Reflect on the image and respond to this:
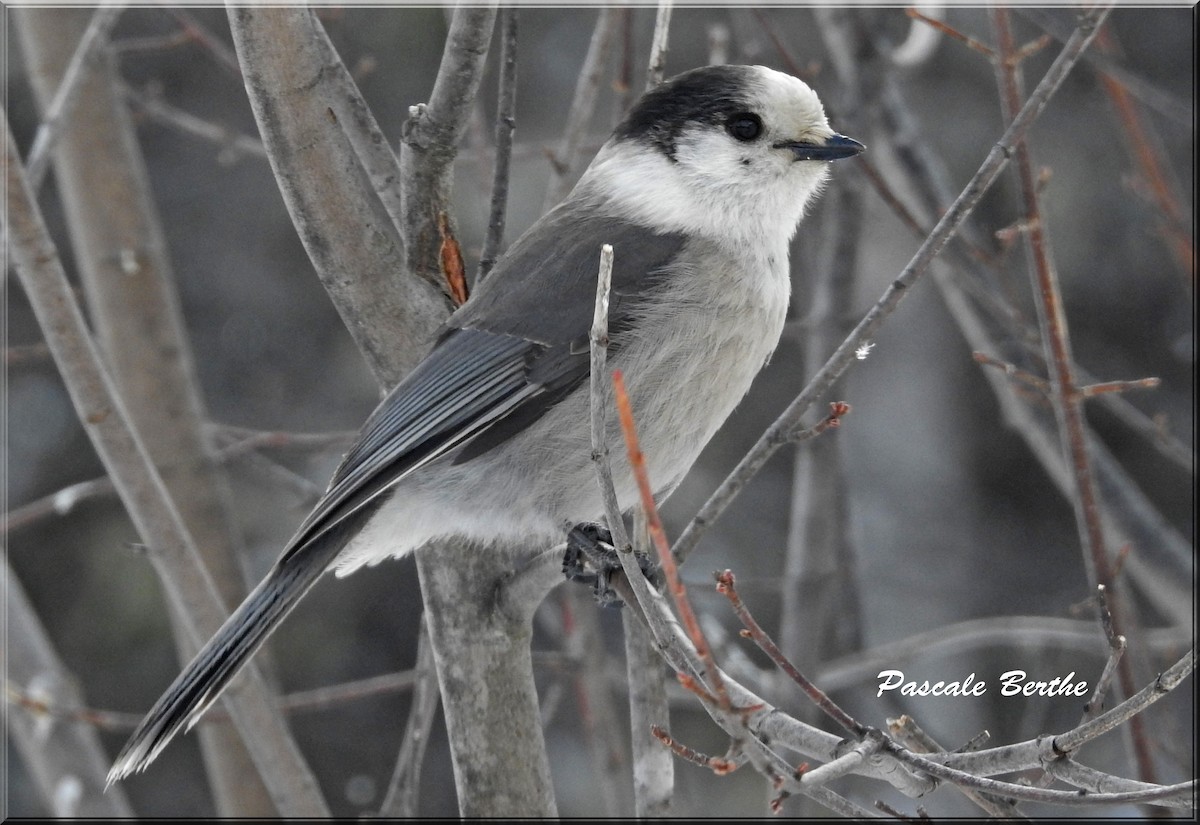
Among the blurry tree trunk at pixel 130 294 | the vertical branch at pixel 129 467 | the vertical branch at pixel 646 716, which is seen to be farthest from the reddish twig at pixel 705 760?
the blurry tree trunk at pixel 130 294

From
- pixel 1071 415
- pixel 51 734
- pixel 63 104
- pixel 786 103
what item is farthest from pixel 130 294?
pixel 1071 415

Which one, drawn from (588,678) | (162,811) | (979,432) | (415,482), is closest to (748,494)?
(979,432)

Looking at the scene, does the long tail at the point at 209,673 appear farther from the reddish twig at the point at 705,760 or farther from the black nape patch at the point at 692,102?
the black nape patch at the point at 692,102

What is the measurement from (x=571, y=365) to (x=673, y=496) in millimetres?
3053

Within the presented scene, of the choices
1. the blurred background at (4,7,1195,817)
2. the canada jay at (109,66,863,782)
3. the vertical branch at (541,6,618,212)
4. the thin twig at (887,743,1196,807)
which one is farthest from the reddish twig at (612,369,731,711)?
the blurred background at (4,7,1195,817)

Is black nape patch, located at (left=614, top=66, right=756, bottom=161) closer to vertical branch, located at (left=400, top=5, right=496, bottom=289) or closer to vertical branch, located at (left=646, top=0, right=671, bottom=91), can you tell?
vertical branch, located at (left=646, top=0, right=671, bottom=91)

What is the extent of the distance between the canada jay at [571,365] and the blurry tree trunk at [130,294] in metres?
0.77

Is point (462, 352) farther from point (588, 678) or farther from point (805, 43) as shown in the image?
point (805, 43)

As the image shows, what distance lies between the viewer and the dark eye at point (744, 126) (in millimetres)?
2527

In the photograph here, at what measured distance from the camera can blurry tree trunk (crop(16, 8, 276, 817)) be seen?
9.90ft

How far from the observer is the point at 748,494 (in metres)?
6.24

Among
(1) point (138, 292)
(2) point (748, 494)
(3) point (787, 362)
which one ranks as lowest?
(2) point (748, 494)

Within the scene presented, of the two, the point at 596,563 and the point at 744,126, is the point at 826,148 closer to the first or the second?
the point at 744,126

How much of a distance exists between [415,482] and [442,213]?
0.53 metres
